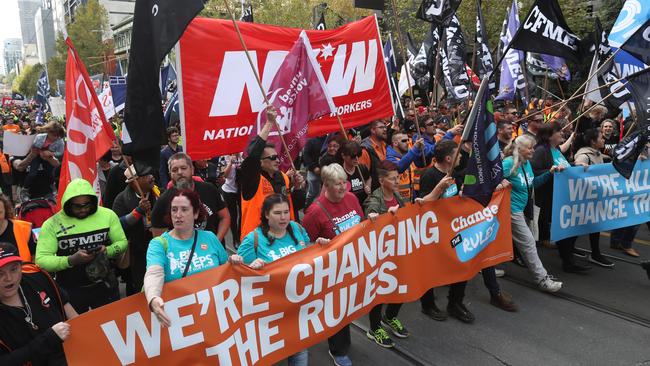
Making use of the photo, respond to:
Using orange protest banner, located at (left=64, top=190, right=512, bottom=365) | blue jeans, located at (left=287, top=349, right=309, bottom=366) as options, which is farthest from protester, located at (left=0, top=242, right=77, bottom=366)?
blue jeans, located at (left=287, top=349, right=309, bottom=366)

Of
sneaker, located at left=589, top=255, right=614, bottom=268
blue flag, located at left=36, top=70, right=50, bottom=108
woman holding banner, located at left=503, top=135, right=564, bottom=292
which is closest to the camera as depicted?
woman holding banner, located at left=503, top=135, right=564, bottom=292

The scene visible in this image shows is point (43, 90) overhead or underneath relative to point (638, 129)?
overhead

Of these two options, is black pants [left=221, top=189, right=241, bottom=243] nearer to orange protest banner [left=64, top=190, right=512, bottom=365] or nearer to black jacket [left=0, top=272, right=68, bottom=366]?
orange protest banner [left=64, top=190, right=512, bottom=365]

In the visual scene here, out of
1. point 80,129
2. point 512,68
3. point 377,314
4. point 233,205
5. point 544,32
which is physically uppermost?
point 544,32

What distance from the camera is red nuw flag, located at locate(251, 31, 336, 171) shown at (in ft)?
15.6

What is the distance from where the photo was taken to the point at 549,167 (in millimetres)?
5922

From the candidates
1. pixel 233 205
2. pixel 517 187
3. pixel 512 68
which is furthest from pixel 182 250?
pixel 512 68

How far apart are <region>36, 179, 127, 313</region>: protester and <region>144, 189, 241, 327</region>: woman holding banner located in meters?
0.80

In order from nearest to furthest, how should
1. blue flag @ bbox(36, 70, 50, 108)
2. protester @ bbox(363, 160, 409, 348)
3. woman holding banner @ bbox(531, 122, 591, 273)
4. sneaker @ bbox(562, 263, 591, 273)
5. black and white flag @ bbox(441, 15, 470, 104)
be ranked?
protester @ bbox(363, 160, 409, 348) → woman holding banner @ bbox(531, 122, 591, 273) → sneaker @ bbox(562, 263, 591, 273) → black and white flag @ bbox(441, 15, 470, 104) → blue flag @ bbox(36, 70, 50, 108)

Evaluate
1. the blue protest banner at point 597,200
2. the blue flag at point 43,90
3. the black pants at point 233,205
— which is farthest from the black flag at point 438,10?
the blue flag at point 43,90

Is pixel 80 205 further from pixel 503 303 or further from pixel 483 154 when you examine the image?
pixel 503 303

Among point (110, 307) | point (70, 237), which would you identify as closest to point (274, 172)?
point (70, 237)

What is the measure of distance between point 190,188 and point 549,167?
416 cm

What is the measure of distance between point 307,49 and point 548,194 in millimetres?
3497
